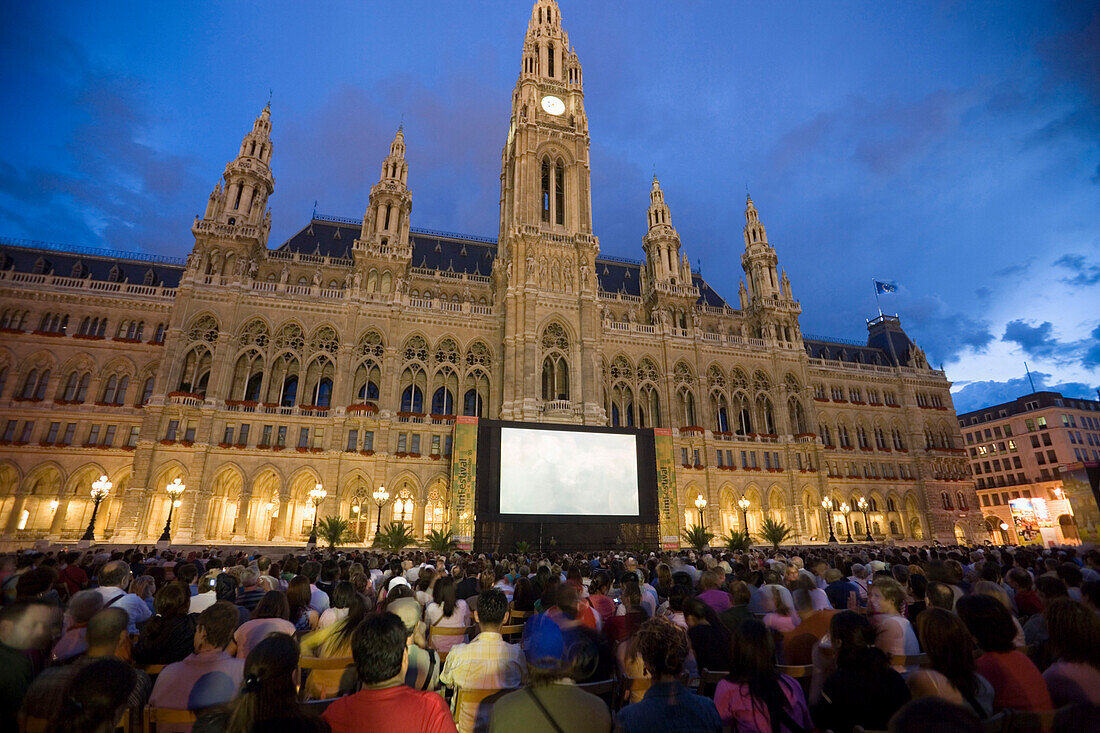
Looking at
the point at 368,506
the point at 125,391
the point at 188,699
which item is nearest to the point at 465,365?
the point at 368,506

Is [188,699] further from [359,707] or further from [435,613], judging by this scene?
[435,613]

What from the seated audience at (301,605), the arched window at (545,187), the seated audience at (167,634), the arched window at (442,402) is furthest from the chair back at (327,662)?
the arched window at (545,187)

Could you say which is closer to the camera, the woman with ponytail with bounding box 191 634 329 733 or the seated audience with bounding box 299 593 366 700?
the woman with ponytail with bounding box 191 634 329 733

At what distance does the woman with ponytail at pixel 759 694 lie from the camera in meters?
3.00

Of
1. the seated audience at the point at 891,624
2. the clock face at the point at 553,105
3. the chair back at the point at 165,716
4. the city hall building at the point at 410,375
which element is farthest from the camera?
the clock face at the point at 553,105

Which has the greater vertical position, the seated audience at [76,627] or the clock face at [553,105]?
the clock face at [553,105]

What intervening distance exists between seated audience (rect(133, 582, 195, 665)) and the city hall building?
25048 millimetres

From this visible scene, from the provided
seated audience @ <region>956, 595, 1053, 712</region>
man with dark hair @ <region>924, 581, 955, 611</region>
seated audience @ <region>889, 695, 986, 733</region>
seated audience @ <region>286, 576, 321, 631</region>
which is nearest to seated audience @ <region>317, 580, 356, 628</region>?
seated audience @ <region>286, 576, 321, 631</region>

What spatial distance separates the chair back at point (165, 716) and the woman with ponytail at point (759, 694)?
333 centimetres

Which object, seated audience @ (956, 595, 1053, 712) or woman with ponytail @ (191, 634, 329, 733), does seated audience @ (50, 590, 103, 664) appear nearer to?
woman with ponytail @ (191, 634, 329, 733)

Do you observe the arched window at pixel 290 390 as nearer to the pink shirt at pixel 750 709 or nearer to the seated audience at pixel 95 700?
the seated audience at pixel 95 700

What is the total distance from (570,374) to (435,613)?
97.3ft

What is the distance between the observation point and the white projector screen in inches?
1062

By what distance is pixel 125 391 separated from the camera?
3256 cm
